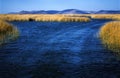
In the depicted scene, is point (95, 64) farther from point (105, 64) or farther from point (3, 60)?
point (3, 60)

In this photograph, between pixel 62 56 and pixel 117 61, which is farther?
pixel 62 56

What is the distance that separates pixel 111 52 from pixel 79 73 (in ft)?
18.1

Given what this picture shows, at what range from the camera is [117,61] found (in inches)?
568

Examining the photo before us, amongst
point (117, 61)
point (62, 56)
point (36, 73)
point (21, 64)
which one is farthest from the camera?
point (62, 56)

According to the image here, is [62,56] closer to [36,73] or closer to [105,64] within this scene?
[105,64]

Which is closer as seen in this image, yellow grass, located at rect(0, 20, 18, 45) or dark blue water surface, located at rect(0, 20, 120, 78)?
dark blue water surface, located at rect(0, 20, 120, 78)

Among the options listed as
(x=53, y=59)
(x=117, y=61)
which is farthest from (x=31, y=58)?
(x=117, y=61)

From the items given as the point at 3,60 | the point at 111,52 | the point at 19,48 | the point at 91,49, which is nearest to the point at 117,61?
the point at 111,52

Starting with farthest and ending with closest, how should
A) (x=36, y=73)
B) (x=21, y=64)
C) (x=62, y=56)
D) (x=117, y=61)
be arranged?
(x=62, y=56)
(x=117, y=61)
(x=21, y=64)
(x=36, y=73)

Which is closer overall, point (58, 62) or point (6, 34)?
point (58, 62)

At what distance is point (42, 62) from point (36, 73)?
231 centimetres

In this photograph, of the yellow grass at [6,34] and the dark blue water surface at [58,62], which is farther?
the yellow grass at [6,34]

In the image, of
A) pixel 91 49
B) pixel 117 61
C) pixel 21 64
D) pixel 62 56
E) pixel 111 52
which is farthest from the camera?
pixel 91 49

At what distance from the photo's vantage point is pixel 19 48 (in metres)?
18.7
